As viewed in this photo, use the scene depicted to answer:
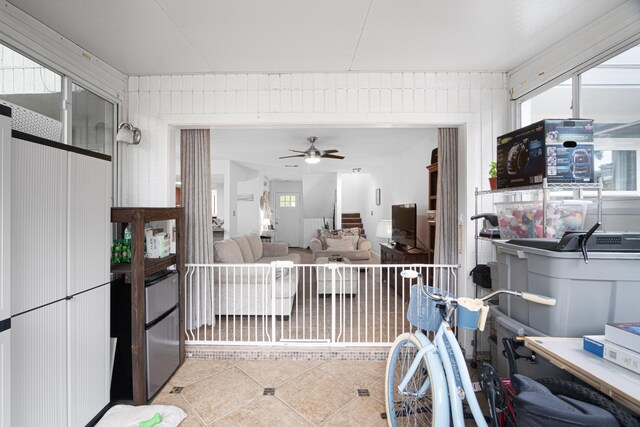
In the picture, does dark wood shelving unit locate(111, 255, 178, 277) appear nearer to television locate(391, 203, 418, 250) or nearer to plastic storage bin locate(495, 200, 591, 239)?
plastic storage bin locate(495, 200, 591, 239)

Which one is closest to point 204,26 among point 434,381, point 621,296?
point 434,381

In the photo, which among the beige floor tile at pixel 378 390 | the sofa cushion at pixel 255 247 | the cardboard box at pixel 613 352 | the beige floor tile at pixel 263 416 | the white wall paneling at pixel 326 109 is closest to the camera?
the cardboard box at pixel 613 352

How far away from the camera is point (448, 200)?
286 centimetres

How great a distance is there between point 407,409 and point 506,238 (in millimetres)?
1383

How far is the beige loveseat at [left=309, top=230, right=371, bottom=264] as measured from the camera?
19.4 ft

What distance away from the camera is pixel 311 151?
466cm

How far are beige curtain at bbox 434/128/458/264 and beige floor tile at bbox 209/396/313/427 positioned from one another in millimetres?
1961

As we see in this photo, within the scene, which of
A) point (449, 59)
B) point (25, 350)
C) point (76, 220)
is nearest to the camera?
point (25, 350)

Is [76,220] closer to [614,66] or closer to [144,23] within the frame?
[144,23]

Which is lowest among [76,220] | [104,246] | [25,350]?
[25,350]

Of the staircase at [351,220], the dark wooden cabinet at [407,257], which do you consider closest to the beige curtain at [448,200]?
the dark wooden cabinet at [407,257]

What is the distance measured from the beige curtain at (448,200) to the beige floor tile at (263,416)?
196cm

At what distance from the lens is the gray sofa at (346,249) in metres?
5.87

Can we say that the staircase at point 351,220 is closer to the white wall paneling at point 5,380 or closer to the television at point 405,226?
the television at point 405,226
